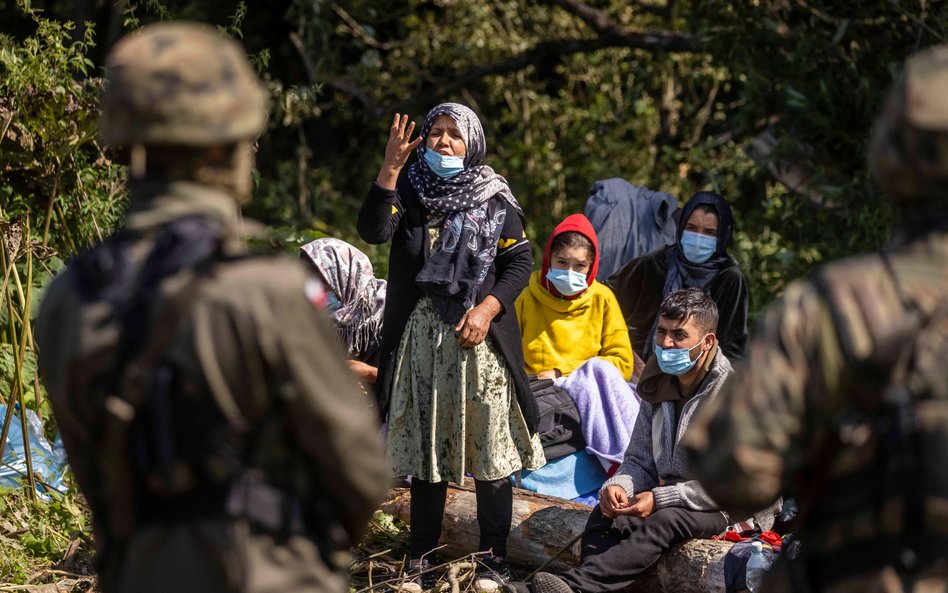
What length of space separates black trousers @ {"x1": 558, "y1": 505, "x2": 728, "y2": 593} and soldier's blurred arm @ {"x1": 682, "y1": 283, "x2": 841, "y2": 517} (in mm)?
2537

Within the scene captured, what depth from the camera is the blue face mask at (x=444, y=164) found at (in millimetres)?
5062

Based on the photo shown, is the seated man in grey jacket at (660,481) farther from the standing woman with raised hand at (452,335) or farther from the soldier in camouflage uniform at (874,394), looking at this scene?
the soldier in camouflage uniform at (874,394)

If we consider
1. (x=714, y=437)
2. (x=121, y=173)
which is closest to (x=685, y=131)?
(x=121, y=173)

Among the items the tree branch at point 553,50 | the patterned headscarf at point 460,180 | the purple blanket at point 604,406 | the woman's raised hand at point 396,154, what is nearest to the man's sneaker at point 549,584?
the purple blanket at point 604,406

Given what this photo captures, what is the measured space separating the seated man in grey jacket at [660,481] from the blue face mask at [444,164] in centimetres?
97

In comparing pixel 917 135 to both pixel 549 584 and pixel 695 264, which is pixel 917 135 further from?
pixel 695 264

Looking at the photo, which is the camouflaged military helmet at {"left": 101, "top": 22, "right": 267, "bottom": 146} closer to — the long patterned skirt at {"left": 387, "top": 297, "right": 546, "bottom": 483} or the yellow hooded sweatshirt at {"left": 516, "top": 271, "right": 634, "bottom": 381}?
the long patterned skirt at {"left": 387, "top": 297, "right": 546, "bottom": 483}

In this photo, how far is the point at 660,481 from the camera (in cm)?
510

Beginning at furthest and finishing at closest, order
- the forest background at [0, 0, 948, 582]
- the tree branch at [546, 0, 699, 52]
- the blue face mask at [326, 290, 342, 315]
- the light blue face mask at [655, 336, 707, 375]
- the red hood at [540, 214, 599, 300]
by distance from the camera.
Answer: the tree branch at [546, 0, 699, 52]
the forest background at [0, 0, 948, 582]
the red hood at [540, 214, 599, 300]
the blue face mask at [326, 290, 342, 315]
the light blue face mask at [655, 336, 707, 375]

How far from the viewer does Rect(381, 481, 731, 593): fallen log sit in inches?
189

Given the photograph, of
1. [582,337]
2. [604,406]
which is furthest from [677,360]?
[582,337]

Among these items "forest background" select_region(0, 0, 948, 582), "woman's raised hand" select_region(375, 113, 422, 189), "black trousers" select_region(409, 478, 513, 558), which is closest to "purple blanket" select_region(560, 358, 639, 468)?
"black trousers" select_region(409, 478, 513, 558)

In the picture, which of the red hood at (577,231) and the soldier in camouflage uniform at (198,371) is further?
the red hood at (577,231)

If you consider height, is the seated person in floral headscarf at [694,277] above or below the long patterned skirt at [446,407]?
above
